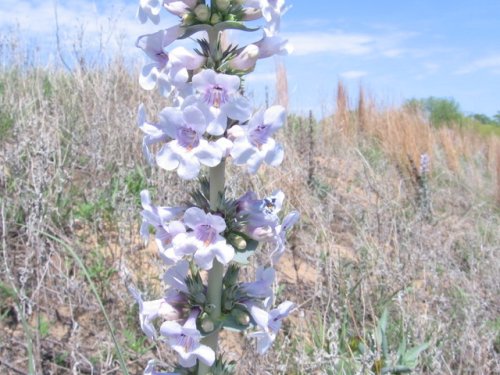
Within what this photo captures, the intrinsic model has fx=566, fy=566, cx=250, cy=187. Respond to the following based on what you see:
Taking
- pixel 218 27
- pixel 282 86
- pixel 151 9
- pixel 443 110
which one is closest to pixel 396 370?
pixel 218 27

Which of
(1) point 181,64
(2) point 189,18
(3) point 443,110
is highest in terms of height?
(2) point 189,18

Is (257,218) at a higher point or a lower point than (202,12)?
lower

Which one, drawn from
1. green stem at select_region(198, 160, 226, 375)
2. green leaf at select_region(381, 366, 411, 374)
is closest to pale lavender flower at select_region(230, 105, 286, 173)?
green stem at select_region(198, 160, 226, 375)

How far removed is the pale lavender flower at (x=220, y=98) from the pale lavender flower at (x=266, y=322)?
463mm

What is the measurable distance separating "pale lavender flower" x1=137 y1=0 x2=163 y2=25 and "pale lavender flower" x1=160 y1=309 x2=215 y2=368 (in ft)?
2.32

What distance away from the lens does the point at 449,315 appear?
11.1 feet

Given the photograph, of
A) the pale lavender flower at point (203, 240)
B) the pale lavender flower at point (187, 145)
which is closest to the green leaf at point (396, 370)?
the pale lavender flower at point (203, 240)

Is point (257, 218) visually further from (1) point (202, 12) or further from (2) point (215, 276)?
(1) point (202, 12)

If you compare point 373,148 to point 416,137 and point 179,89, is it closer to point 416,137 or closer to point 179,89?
point 416,137

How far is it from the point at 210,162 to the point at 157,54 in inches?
13.7

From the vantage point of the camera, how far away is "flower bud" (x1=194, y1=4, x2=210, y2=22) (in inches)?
51.9

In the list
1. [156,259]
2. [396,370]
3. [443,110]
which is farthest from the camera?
[443,110]

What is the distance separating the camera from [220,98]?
1236 mm

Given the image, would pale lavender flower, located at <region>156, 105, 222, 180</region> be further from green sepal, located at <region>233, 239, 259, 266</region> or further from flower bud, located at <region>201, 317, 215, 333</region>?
flower bud, located at <region>201, 317, 215, 333</region>
